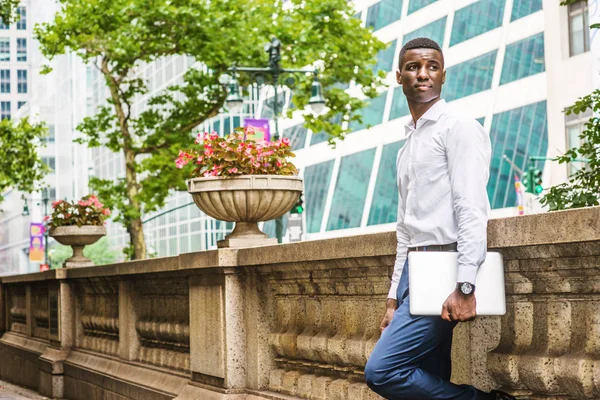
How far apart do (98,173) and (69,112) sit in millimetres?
17661

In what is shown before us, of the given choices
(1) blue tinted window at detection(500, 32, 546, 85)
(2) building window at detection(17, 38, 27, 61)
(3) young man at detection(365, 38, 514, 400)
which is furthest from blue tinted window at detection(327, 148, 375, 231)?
(2) building window at detection(17, 38, 27, 61)

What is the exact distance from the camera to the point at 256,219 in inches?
339

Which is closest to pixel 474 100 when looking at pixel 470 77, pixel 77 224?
pixel 470 77

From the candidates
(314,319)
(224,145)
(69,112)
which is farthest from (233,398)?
(69,112)

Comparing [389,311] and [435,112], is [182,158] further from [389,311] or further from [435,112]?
[435,112]

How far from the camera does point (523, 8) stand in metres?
50.2

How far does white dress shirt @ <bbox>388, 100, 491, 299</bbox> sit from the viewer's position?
455 centimetres

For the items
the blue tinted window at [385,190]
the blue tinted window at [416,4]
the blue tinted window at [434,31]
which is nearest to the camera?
the blue tinted window at [434,31]

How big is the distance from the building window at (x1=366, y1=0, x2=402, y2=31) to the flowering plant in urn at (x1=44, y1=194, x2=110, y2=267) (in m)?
45.7

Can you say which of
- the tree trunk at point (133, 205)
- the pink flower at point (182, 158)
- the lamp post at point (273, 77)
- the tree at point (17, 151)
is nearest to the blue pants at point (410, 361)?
the pink flower at point (182, 158)

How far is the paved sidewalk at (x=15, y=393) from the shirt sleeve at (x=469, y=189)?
9.52 meters

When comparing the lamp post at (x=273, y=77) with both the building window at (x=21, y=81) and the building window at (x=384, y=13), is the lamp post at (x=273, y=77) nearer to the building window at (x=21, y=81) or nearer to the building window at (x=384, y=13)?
the building window at (x=384, y=13)

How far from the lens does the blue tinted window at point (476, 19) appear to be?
2049 inches

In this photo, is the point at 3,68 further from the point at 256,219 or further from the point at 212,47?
the point at 256,219
